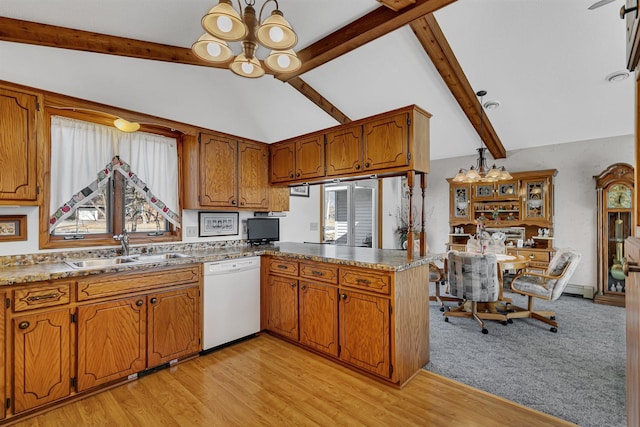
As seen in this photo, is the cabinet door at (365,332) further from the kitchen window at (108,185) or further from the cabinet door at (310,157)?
the kitchen window at (108,185)

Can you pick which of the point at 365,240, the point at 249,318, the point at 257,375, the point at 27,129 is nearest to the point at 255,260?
the point at 249,318

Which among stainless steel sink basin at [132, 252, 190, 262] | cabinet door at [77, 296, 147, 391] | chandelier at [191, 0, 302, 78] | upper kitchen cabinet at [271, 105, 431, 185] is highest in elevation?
chandelier at [191, 0, 302, 78]

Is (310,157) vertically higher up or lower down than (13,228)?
higher up

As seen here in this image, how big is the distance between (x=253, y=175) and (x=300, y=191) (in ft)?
3.14

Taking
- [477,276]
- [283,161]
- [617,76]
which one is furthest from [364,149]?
[617,76]

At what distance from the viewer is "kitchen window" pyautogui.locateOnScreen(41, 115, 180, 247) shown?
8.61 ft

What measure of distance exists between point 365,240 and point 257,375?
15.2 ft

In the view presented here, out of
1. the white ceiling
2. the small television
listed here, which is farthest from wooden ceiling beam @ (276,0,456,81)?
the small television

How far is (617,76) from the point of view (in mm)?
3467

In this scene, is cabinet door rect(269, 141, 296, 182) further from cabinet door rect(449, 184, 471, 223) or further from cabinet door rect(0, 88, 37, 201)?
cabinet door rect(449, 184, 471, 223)

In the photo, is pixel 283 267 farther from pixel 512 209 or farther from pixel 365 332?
pixel 512 209

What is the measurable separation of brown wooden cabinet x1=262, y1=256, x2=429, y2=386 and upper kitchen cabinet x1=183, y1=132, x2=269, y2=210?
103 centimetres

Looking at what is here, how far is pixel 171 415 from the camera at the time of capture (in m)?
2.01

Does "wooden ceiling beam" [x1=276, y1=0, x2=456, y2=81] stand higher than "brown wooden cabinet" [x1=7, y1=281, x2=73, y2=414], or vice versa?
"wooden ceiling beam" [x1=276, y1=0, x2=456, y2=81]
